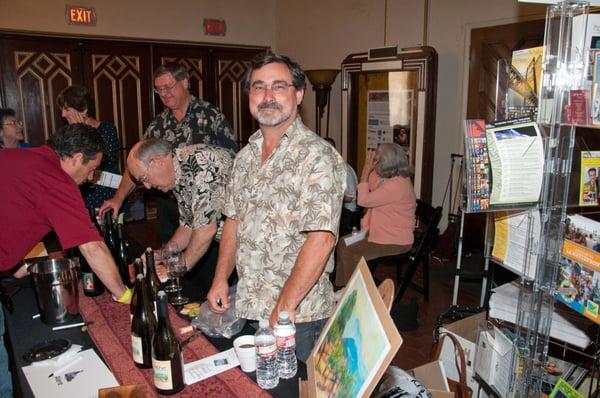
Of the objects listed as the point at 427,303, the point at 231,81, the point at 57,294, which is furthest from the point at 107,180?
the point at 231,81

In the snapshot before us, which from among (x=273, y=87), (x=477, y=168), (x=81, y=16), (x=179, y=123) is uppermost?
(x=81, y=16)

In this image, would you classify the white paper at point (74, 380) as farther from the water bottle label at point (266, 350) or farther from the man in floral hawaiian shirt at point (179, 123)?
the man in floral hawaiian shirt at point (179, 123)

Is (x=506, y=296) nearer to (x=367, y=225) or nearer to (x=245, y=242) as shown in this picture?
(x=245, y=242)

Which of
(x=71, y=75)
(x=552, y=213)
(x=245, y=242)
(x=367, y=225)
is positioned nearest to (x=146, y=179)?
(x=245, y=242)

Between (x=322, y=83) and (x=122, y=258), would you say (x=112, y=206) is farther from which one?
(x=322, y=83)

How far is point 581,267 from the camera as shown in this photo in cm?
130

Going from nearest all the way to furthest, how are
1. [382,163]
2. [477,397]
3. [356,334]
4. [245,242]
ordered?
[356,334]
[245,242]
[477,397]
[382,163]

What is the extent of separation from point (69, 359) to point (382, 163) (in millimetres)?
2448

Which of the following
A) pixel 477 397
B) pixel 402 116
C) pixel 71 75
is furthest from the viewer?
pixel 71 75

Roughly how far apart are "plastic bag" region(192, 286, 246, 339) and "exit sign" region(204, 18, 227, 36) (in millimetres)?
5053

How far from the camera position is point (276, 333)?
4.28ft

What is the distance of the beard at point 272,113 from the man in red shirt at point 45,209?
73cm

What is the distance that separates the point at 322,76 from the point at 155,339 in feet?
15.3

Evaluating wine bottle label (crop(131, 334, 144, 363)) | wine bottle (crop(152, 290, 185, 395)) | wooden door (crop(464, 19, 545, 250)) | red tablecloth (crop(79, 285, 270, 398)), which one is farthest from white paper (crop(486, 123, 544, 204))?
wooden door (crop(464, 19, 545, 250))
